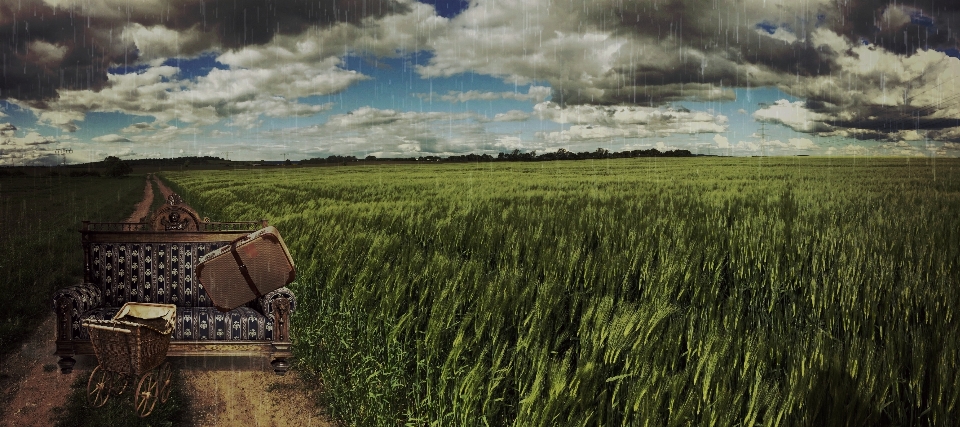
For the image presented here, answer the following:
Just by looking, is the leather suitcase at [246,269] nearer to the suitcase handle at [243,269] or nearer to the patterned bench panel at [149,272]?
the suitcase handle at [243,269]

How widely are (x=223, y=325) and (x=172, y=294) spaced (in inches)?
35.4

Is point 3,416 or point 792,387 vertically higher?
point 792,387

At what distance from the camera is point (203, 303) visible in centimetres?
551

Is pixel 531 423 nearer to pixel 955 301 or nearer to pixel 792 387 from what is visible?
pixel 792 387

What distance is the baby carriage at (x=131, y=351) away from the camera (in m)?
4.13

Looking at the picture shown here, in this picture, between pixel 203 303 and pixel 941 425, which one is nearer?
pixel 941 425

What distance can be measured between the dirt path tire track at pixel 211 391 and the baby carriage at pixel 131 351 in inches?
12.9

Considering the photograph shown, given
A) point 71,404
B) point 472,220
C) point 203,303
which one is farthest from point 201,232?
point 472,220

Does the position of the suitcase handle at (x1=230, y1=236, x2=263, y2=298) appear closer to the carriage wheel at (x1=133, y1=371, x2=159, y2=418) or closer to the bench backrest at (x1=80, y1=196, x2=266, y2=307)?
the bench backrest at (x1=80, y1=196, x2=266, y2=307)

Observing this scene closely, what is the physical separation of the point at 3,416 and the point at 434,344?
400cm

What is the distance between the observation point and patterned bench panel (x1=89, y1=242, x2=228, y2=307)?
542cm

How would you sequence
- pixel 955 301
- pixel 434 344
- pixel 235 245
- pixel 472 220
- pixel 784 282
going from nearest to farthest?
pixel 434 344 → pixel 955 301 → pixel 235 245 → pixel 784 282 → pixel 472 220

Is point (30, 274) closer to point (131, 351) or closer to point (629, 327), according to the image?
point (131, 351)

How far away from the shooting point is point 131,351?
163 inches
